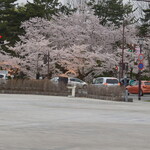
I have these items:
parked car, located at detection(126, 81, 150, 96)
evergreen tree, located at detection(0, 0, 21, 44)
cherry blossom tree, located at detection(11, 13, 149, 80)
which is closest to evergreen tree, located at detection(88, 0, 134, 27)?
cherry blossom tree, located at detection(11, 13, 149, 80)

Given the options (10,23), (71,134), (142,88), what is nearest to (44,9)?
(10,23)

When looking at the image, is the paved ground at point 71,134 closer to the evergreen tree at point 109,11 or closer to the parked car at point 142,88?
the parked car at point 142,88

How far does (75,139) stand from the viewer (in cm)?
1124

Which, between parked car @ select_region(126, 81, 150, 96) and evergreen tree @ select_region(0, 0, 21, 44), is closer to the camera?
parked car @ select_region(126, 81, 150, 96)

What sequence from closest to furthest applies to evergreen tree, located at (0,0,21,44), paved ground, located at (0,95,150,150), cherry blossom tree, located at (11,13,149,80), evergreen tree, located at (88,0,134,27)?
paved ground, located at (0,95,150,150), cherry blossom tree, located at (11,13,149,80), evergreen tree, located at (0,0,21,44), evergreen tree, located at (88,0,134,27)

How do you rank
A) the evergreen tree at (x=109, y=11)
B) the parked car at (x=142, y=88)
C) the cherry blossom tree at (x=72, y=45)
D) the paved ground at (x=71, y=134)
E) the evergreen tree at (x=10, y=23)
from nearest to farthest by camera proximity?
the paved ground at (x=71, y=134), the parked car at (x=142, y=88), the cherry blossom tree at (x=72, y=45), the evergreen tree at (x=10, y=23), the evergreen tree at (x=109, y=11)

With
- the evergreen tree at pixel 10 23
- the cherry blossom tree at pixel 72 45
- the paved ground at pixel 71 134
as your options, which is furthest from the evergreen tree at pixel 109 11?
the paved ground at pixel 71 134

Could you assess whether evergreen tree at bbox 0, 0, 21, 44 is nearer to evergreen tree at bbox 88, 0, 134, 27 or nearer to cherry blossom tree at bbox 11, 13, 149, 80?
cherry blossom tree at bbox 11, 13, 149, 80

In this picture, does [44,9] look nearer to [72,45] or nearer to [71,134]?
[72,45]

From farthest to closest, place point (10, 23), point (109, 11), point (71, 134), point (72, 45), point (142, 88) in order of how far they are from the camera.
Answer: point (109, 11) → point (10, 23) → point (72, 45) → point (142, 88) → point (71, 134)

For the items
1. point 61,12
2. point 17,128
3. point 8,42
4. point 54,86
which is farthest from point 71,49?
point 17,128

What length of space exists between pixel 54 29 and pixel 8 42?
6.82 m

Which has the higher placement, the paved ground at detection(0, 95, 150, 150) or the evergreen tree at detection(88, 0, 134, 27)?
the evergreen tree at detection(88, 0, 134, 27)

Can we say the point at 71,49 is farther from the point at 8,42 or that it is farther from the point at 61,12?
the point at 61,12
